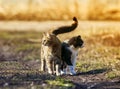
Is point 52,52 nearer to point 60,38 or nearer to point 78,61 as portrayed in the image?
point 78,61

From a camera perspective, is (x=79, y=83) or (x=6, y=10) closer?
(x=79, y=83)

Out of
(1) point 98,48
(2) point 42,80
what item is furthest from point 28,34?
(2) point 42,80

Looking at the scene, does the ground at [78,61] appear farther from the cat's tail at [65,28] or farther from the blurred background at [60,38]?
the cat's tail at [65,28]

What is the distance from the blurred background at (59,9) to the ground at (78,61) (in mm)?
531

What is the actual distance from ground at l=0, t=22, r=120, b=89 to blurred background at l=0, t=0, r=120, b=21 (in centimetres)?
53

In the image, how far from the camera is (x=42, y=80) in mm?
10180

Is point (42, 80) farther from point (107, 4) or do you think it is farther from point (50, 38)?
point (107, 4)

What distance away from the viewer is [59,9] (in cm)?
2123

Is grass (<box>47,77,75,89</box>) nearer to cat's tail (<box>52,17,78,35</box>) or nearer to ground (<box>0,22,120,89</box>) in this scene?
ground (<box>0,22,120,89</box>)

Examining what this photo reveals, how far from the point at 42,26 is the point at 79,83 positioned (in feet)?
36.8

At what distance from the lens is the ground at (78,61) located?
33.5ft

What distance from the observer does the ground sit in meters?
10.2

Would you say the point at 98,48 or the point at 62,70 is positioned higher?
the point at 98,48

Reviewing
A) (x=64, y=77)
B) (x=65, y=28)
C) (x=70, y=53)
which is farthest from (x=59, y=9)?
(x=64, y=77)
